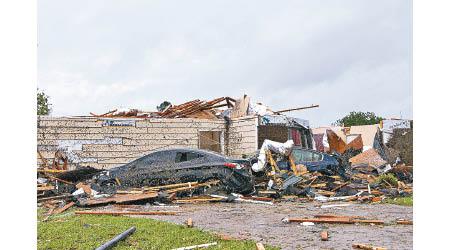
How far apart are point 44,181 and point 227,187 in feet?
19.8

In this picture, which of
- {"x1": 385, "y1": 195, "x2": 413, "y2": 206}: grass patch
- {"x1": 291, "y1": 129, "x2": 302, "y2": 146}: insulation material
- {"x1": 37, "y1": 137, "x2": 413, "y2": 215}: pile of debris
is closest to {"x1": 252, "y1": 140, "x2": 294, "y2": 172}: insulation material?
{"x1": 37, "y1": 137, "x2": 413, "y2": 215}: pile of debris

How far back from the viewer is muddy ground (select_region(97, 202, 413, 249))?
5961 mm

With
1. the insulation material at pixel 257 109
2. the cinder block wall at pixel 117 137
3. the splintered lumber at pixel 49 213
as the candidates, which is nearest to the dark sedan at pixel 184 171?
the splintered lumber at pixel 49 213

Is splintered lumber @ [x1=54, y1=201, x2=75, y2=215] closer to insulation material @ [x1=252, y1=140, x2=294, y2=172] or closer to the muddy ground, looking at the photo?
the muddy ground

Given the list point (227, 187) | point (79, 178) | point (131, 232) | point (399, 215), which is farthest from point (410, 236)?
point (79, 178)

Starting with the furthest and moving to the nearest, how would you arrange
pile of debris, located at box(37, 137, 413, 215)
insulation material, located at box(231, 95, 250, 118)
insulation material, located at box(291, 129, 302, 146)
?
insulation material, located at box(231, 95, 250, 118)
insulation material, located at box(291, 129, 302, 146)
pile of debris, located at box(37, 137, 413, 215)

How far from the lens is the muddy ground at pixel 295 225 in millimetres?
5961

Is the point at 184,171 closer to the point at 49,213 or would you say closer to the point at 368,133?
the point at 49,213

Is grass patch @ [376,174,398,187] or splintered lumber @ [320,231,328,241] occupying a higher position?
splintered lumber @ [320,231,328,241]

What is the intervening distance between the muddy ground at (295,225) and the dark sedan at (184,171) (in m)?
1.10

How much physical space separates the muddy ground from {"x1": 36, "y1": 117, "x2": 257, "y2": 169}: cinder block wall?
8.39 m

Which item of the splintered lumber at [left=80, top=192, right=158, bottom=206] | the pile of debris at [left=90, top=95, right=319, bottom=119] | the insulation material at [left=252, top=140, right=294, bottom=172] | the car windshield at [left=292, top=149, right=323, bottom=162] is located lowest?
the splintered lumber at [left=80, top=192, right=158, bottom=206]

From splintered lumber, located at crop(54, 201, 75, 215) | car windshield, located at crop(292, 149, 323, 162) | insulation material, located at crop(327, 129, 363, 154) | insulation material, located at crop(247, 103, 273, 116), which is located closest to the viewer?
splintered lumber, located at crop(54, 201, 75, 215)

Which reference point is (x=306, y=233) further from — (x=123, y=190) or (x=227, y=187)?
(x=123, y=190)
